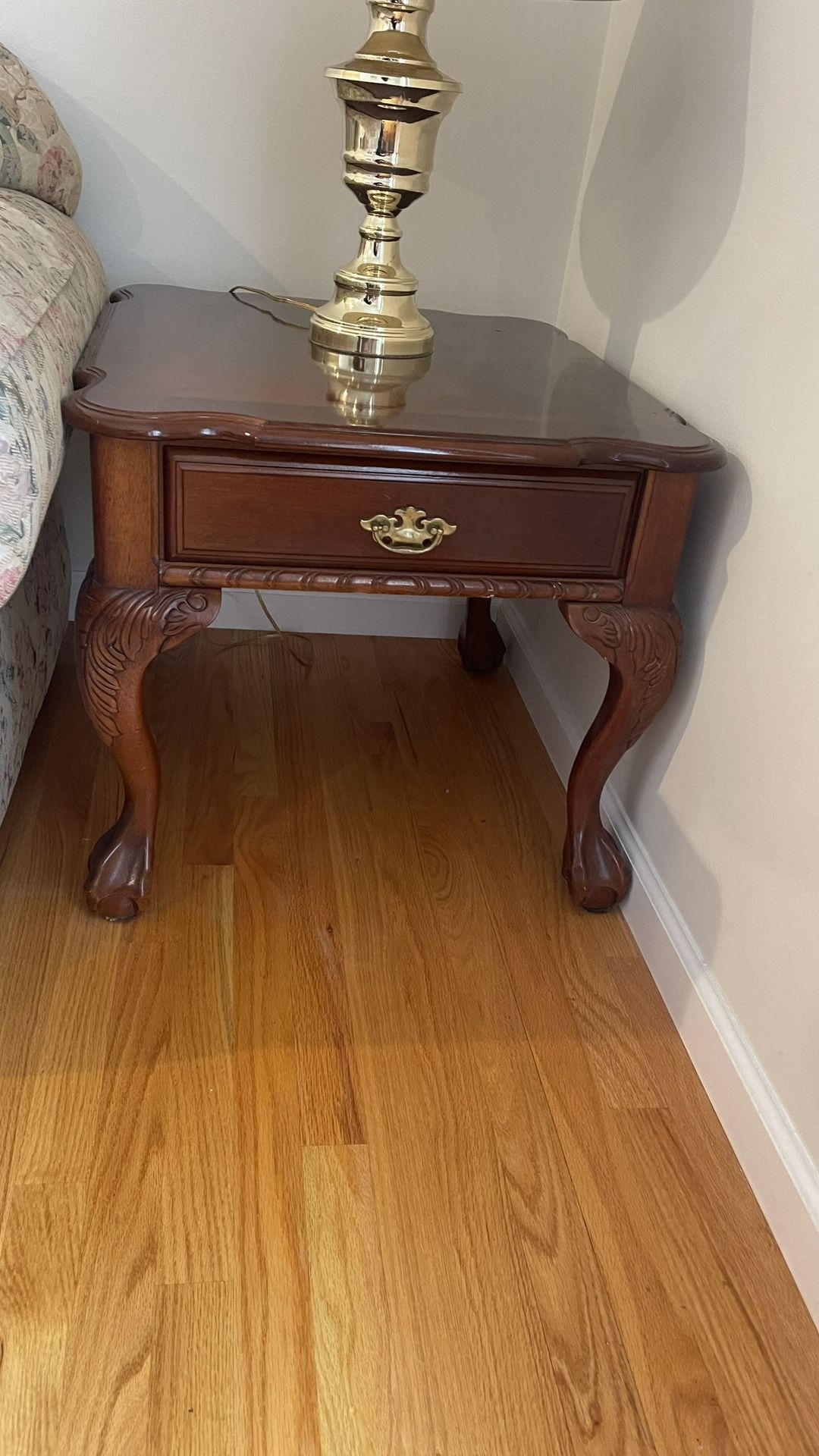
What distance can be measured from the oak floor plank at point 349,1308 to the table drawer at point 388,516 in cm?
55

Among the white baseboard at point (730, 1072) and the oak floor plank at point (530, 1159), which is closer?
the oak floor plank at point (530, 1159)

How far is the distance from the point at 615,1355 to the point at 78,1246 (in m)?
0.42

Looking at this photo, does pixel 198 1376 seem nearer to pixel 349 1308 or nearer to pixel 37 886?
pixel 349 1308

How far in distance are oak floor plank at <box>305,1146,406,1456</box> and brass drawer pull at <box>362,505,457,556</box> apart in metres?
0.55

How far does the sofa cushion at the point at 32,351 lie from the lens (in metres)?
0.83

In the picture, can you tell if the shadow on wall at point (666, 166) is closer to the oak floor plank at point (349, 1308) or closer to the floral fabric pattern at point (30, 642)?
the floral fabric pattern at point (30, 642)

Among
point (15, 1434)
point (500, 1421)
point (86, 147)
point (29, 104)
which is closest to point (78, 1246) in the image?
point (15, 1434)

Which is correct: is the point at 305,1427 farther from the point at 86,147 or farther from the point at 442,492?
the point at 86,147

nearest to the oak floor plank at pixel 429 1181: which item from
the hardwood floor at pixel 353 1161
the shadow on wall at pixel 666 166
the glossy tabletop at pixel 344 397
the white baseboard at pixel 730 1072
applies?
the hardwood floor at pixel 353 1161

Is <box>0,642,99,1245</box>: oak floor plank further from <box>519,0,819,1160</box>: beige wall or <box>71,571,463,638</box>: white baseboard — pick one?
<box>519,0,819,1160</box>: beige wall

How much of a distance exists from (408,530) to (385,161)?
0.41 meters

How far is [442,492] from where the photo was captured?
102cm

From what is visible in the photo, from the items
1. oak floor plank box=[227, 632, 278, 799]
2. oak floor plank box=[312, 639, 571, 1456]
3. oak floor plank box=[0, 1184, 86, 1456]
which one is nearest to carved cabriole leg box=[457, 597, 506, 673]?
oak floor plank box=[227, 632, 278, 799]

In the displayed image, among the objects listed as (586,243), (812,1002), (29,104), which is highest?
(29,104)
